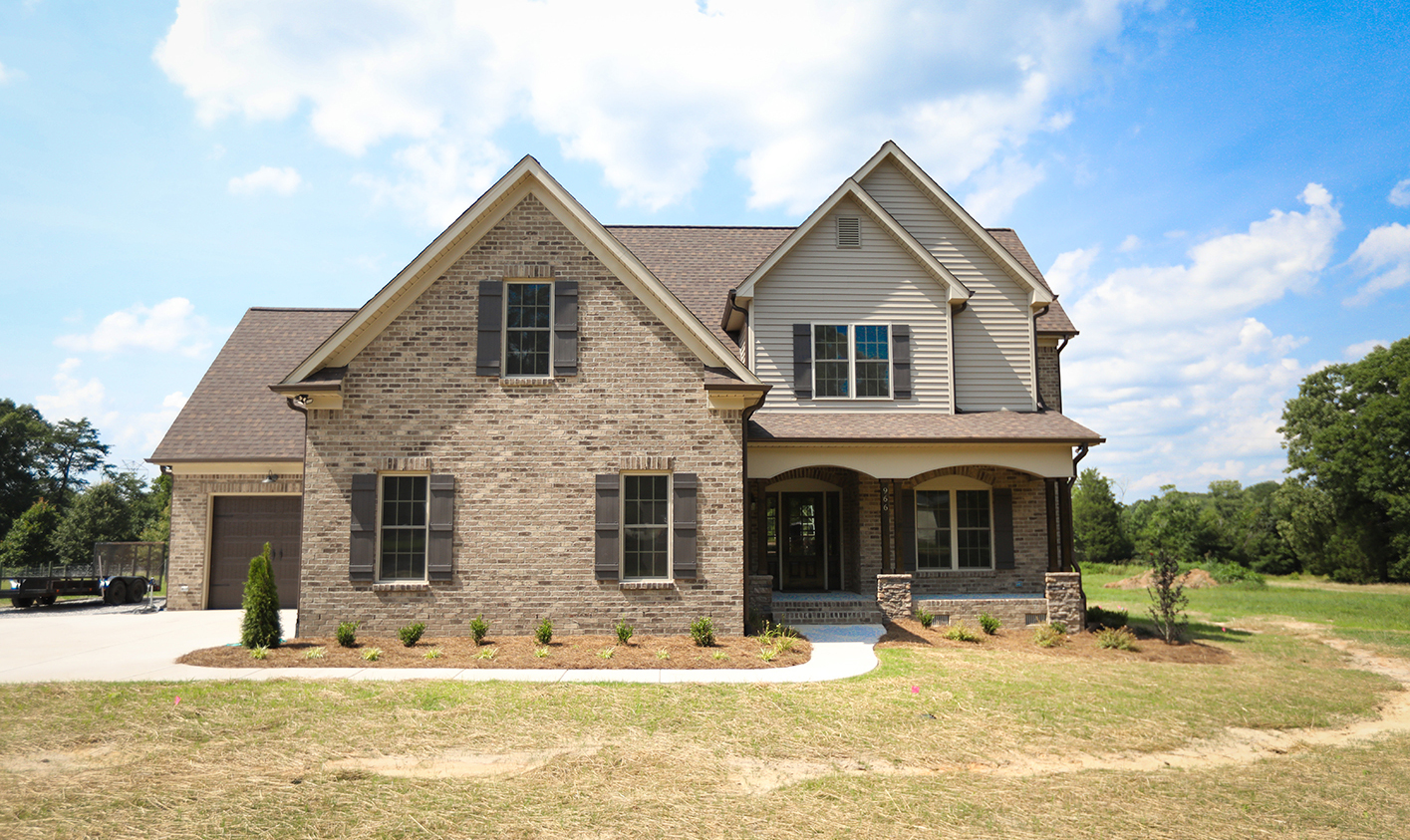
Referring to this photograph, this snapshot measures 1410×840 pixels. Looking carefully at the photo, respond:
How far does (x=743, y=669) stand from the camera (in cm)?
1034

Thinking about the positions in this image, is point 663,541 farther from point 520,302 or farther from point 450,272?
point 450,272

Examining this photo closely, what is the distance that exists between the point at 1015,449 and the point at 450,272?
11565 mm

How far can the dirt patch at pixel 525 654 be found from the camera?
10.4m

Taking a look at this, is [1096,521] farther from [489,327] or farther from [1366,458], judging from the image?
[489,327]

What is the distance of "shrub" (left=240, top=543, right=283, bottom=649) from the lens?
11164 millimetres

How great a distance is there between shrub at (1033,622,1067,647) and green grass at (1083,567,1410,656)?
602 cm

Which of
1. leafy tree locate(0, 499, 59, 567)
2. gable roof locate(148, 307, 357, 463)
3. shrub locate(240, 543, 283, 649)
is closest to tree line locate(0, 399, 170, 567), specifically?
leafy tree locate(0, 499, 59, 567)

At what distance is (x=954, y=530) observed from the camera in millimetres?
16312

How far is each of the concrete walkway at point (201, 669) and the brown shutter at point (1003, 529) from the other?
4.08 m

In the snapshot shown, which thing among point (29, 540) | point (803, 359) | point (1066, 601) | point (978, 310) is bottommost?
point (1066, 601)

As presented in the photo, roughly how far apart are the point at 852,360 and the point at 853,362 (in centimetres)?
5

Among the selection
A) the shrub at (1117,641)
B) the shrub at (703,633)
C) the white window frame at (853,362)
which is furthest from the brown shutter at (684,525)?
the shrub at (1117,641)

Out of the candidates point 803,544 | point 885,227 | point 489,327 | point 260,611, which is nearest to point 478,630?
point 260,611

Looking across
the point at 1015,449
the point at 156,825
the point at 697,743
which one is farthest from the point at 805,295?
the point at 156,825
